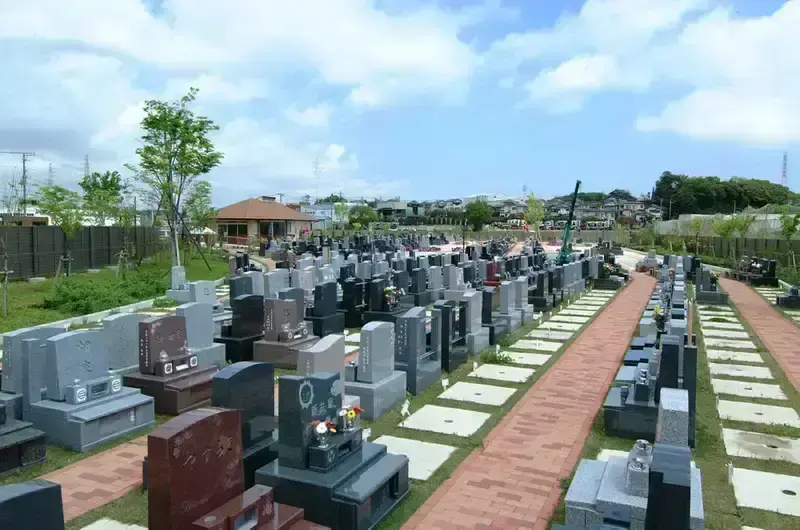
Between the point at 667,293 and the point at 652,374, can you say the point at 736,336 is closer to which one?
the point at 667,293

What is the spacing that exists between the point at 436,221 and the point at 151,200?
82.9m

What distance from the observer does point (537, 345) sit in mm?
13812

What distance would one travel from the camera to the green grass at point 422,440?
19.5 feet

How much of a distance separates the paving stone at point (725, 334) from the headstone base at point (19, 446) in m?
14.7

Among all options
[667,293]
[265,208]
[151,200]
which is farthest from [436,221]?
[667,293]

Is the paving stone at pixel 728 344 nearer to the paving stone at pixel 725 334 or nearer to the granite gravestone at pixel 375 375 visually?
the paving stone at pixel 725 334

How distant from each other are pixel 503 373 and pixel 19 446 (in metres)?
7.79

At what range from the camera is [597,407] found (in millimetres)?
9383

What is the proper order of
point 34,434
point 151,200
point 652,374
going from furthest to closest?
point 151,200, point 652,374, point 34,434

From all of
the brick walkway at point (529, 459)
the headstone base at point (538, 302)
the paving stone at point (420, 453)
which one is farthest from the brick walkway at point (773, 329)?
the paving stone at point (420, 453)

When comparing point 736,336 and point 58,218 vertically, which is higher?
point 58,218

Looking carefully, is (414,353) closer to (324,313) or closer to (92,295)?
(324,313)

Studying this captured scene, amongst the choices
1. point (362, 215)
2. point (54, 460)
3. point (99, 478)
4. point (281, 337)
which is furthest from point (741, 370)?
point (362, 215)

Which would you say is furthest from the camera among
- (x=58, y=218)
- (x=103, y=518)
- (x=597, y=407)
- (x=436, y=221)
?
(x=436, y=221)
